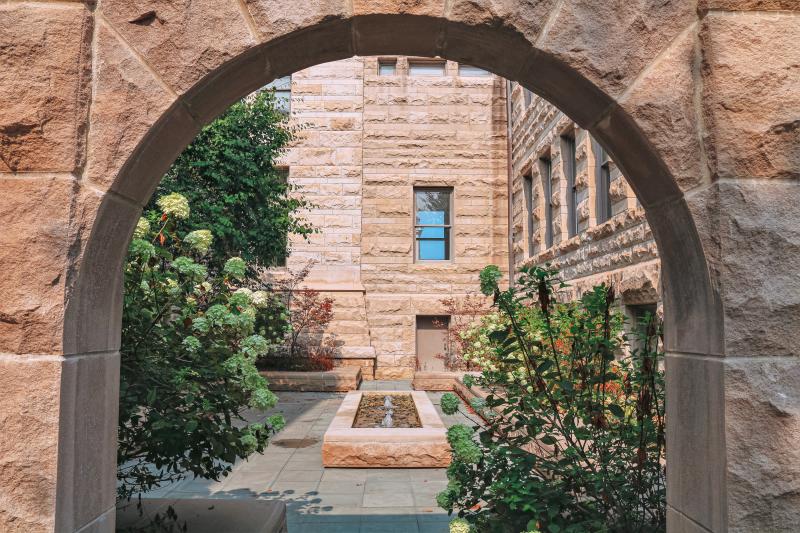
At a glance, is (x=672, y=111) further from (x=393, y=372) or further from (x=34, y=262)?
(x=393, y=372)

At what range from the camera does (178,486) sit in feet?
20.4

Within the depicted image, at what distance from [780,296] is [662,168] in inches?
24.2

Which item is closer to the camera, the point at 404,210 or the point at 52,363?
the point at 52,363

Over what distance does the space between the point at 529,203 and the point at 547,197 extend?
1.63 meters

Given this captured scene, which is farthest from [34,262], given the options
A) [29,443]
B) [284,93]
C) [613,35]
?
[284,93]

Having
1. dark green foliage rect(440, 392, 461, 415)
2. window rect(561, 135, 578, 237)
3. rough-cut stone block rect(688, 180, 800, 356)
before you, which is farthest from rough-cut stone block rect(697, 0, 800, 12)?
window rect(561, 135, 578, 237)

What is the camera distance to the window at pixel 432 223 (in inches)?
659

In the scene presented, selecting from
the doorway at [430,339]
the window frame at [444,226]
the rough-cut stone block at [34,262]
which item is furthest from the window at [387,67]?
the rough-cut stone block at [34,262]

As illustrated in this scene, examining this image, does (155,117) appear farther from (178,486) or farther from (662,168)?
(178,486)

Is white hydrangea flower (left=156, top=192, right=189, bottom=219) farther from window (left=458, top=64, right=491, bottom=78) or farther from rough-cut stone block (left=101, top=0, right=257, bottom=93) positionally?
window (left=458, top=64, right=491, bottom=78)

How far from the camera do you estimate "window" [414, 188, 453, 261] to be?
16.8 m

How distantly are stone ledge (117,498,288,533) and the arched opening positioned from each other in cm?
138

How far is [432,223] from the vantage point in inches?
660

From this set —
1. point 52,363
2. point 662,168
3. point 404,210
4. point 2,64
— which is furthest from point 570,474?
point 404,210
